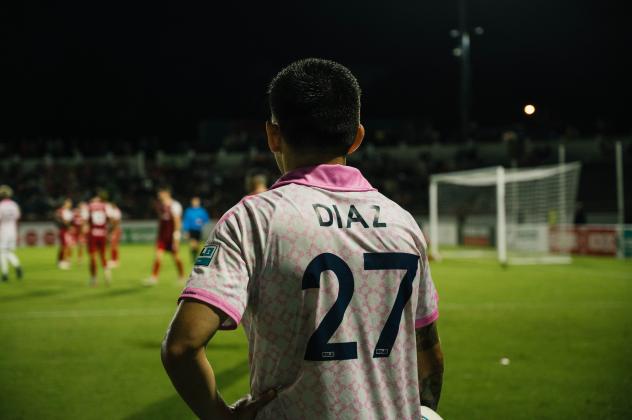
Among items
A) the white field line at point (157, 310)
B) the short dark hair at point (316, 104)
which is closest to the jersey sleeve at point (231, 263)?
the short dark hair at point (316, 104)

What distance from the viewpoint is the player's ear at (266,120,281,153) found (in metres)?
1.87

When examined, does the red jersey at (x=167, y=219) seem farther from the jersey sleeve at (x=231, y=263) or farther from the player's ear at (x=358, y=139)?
the jersey sleeve at (x=231, y=263)

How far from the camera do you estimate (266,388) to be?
1.73m

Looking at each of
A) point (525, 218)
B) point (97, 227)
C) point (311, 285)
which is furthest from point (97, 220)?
point (525, 218)

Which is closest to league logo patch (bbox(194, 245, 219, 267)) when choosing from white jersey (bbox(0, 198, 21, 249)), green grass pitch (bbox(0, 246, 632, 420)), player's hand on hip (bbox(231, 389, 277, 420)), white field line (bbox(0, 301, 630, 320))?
player's hand on hip (bbox(231, 389, 277, 420))

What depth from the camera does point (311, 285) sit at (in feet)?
5.54

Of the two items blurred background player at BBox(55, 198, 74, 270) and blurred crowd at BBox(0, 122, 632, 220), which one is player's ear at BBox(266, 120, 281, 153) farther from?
blurred crowd at BBox(0, 122, 632, 220)

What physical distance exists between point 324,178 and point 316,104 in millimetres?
198

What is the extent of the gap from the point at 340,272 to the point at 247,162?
4174cm

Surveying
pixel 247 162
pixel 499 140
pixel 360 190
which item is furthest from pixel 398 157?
pixel 360 190

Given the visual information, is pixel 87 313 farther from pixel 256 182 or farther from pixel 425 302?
pixel 425 302

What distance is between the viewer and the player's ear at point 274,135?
1871 millimetres

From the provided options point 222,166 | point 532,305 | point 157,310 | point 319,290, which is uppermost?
point 222,166

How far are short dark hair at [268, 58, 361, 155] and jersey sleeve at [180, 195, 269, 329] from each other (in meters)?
0.27
